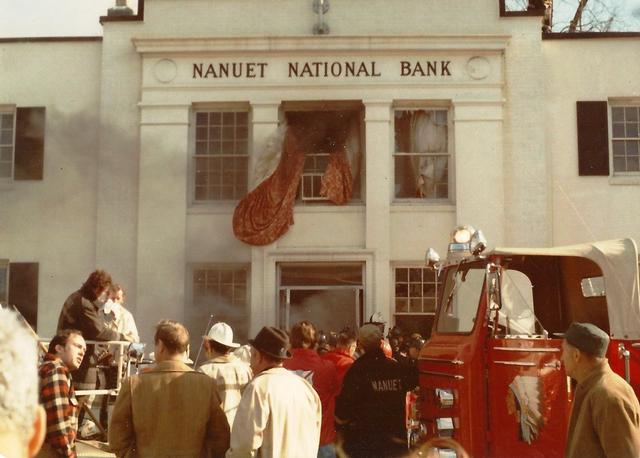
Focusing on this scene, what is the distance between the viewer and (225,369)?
605cm

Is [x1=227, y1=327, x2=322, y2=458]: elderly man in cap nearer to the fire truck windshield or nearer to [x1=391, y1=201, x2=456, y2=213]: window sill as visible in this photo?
the fire truck windshield

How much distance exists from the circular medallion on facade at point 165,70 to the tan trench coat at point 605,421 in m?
13.0

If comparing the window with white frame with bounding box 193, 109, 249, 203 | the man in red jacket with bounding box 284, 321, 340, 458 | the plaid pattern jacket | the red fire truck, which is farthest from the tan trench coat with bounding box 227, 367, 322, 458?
the window with white frame with bounding box 193, 109, 249, 203

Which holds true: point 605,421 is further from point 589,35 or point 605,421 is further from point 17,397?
point 589,35

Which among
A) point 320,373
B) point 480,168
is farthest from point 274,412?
point 480,168

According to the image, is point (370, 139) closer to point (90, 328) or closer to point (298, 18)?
point (298, 18)

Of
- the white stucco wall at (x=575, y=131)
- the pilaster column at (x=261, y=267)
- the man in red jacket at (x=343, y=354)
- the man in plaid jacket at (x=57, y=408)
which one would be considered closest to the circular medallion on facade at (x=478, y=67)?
the white stucco wall at (x=575, y=131)

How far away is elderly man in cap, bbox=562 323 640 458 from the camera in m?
4.16

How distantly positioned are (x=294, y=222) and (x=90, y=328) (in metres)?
6.76

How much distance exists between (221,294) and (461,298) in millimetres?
8695

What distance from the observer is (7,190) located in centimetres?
1642

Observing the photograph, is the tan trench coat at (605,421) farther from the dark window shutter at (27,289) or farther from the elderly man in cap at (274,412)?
the dark window shutter at (27,289)

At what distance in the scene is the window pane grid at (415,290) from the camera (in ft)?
51.7

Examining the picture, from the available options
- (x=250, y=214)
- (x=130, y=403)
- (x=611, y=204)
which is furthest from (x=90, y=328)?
(x=611, y=204)
